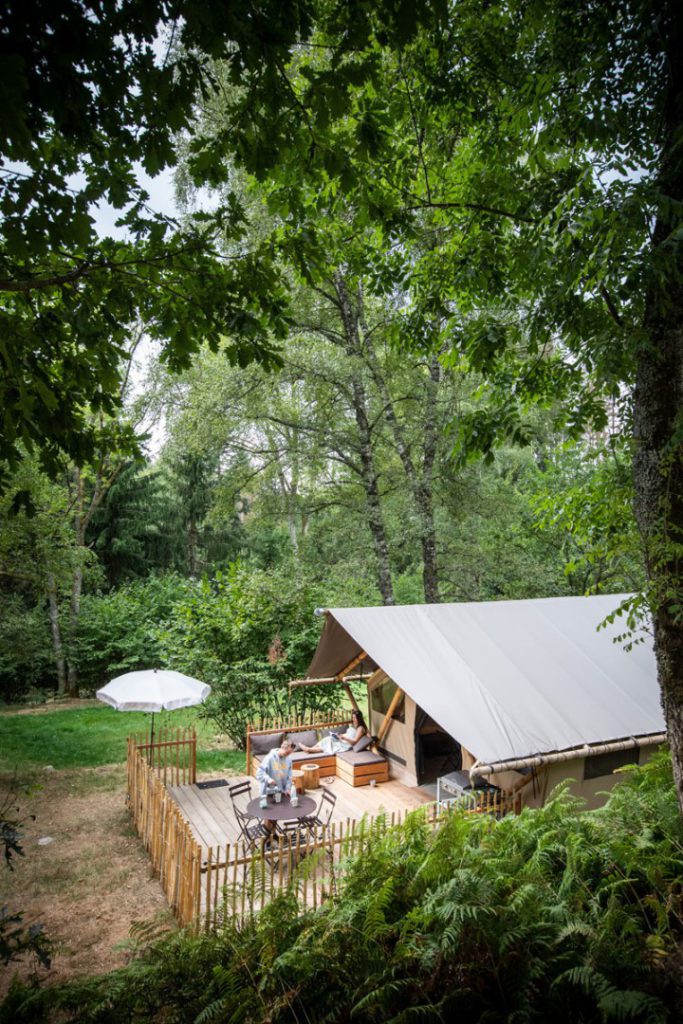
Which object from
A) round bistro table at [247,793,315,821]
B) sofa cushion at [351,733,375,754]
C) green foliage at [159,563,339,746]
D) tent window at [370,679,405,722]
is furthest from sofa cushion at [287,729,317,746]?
round bistro table at [247,793,315,821]

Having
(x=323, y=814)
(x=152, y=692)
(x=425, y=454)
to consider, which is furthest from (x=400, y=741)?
(x=425, y=454)

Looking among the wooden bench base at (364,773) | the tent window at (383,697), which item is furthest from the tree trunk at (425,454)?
the wooden bench base at (364,773)

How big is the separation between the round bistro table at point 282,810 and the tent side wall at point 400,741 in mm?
2488

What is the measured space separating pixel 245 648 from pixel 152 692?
11.2 ft

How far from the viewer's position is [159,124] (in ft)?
9.94

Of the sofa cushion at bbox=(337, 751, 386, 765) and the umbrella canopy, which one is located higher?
the umbrella canopy

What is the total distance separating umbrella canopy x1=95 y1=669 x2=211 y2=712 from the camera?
29.9 feet

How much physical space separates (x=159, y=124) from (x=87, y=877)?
8.06m

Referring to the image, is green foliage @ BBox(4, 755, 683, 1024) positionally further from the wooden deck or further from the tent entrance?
the tent entrance

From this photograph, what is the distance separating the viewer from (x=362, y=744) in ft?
35.1

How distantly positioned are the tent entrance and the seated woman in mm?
1222

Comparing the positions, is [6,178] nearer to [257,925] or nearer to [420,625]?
[257,925]

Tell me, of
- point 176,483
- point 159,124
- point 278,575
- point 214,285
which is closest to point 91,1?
point 159,124

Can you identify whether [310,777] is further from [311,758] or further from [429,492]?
[429,492]
